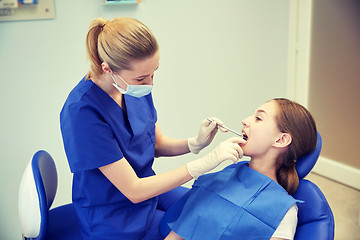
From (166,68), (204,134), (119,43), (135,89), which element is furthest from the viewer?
(166,68)

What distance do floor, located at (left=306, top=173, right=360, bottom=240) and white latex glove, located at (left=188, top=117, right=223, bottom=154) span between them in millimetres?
1125

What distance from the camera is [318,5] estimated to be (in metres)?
2.60

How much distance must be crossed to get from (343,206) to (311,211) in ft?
4.55

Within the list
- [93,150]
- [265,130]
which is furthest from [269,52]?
[93,150]

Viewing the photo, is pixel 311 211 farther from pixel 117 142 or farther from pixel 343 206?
pixel 343 206

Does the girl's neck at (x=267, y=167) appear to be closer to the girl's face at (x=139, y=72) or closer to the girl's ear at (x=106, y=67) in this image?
the girl's face at (x=139, y=72)

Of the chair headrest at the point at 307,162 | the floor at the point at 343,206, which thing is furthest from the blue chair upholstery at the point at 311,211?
the floor at the point at 343,206

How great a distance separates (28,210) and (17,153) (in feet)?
3.03

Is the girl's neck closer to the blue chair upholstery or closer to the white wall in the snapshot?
the blue chair upholstery

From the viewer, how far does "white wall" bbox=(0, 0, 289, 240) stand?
6.56 feet

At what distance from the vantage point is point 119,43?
1143mm

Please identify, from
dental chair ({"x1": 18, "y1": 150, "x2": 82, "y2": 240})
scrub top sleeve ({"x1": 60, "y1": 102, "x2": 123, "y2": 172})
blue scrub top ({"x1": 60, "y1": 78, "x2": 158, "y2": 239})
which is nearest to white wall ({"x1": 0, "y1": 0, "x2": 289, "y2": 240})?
dental chair ({"x1": 18, "y1": 150, "x2": 82, "y2": 240})

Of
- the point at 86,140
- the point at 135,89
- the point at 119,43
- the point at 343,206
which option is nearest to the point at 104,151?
the point at 86,140

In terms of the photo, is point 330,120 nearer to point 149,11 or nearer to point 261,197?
point 149,11
